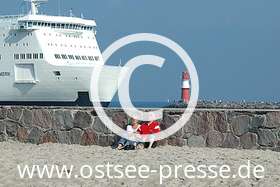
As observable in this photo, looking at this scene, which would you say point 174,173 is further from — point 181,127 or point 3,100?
point 3,100

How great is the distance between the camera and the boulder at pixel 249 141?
342 inches

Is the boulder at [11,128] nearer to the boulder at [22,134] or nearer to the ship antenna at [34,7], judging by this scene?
the boulder at [22,134]

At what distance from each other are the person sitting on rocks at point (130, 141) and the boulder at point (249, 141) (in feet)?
5.58

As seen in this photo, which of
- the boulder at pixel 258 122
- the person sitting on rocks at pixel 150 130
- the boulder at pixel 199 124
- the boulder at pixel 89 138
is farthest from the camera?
the boulder at pixel 89 138

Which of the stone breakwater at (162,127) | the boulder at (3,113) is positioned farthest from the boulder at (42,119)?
the boulder at (3,113)

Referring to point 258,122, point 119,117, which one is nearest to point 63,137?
point 119,117

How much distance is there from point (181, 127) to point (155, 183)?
9.31 ft

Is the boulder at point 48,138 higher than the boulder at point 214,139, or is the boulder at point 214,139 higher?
the boulder at point 214,139

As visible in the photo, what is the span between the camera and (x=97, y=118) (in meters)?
9.89

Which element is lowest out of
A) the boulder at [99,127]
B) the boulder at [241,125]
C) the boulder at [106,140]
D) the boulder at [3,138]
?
the boulder at [3,138]

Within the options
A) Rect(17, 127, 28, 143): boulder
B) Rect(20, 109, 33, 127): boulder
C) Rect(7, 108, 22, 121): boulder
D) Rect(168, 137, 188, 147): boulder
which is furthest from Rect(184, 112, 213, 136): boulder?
Rect(7, 108, 22, 121): boulder

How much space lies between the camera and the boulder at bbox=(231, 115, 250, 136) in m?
8.79

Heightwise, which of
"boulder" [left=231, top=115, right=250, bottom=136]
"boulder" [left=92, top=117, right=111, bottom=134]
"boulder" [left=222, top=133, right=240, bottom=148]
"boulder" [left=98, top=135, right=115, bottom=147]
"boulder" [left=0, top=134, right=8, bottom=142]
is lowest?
"boulder" [left=0, top=134, right=8, bottom=142]

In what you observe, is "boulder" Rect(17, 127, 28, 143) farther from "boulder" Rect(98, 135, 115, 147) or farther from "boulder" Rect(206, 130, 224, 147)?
"boulder" Rect(206, 130, 224, 147)
